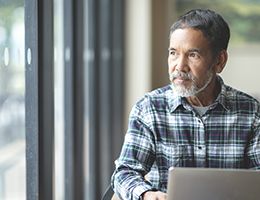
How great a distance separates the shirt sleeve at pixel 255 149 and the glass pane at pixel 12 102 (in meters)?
0.83

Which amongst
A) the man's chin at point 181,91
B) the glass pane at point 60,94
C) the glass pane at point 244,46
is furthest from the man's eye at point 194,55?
the glass pane at point 244,46

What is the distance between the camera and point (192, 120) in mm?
1773

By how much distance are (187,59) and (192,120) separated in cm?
20

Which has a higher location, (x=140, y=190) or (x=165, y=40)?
(x=165, y=40)

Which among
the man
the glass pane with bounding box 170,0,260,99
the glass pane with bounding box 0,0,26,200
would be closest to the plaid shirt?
the man

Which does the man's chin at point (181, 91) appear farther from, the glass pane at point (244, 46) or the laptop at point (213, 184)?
the glass pane at point (244, 46)

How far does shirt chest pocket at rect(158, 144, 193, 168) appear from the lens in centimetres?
174

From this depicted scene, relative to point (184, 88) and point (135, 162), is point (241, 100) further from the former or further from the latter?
point (135, 162)

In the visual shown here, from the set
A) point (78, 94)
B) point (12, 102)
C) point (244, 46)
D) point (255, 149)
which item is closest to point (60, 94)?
point (78, 94)

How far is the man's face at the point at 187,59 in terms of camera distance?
169cm

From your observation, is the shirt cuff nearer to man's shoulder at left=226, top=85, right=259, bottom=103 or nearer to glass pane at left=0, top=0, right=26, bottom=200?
man's shoulder at left=226, top=85, right=259, bottom=103

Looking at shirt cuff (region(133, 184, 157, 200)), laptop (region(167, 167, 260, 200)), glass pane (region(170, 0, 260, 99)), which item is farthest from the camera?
glass pane (region(170, 0, 260, 99))

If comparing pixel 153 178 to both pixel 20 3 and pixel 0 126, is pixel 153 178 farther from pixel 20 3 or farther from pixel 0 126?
pixel 20 3

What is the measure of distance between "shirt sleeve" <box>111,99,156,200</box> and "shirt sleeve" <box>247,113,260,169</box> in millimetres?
314
